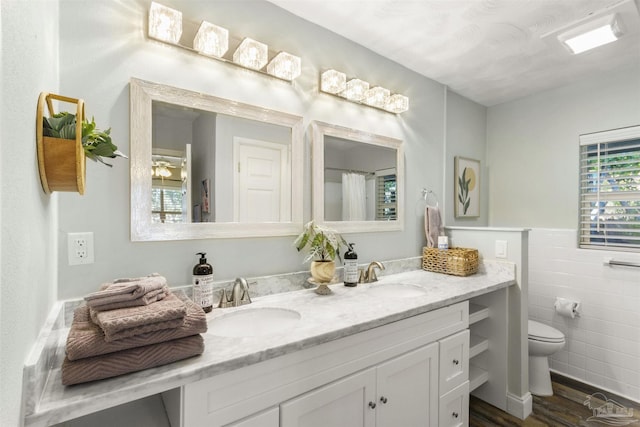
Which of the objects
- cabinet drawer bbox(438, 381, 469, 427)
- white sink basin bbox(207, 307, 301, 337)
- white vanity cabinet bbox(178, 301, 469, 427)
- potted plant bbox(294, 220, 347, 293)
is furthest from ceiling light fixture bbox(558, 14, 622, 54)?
white sink basin bbox(207, 307, 301, 337)

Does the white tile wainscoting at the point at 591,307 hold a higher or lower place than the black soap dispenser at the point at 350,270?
lower

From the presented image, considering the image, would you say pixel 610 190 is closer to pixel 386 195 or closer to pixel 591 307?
pixel 591 307

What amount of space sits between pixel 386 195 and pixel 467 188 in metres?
1.13

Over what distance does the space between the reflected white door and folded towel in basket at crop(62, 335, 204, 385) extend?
73 centimetres

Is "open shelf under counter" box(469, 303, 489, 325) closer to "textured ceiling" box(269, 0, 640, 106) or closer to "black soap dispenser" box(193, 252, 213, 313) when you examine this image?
"black soap dispenser" box(193, 252, 213, 313)

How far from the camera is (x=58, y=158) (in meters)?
0.79

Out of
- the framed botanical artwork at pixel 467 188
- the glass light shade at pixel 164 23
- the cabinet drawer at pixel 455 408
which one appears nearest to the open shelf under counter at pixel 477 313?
the cabinet drawer at pixel 455 408

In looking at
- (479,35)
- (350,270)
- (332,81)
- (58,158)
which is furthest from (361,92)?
(58,158)

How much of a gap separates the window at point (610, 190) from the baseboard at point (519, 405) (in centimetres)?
130

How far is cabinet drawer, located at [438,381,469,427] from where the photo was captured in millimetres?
1533

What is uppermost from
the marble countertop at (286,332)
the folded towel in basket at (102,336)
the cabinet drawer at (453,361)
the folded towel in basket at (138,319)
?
the folded towel in basket at (138,319)

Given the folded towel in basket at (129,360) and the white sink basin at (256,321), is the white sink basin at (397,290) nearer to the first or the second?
the white sink basin at (256,321)

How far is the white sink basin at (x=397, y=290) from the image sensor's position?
1792 mm

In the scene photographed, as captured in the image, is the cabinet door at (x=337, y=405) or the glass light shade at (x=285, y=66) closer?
the cabinet door at (x=337, y=405)
